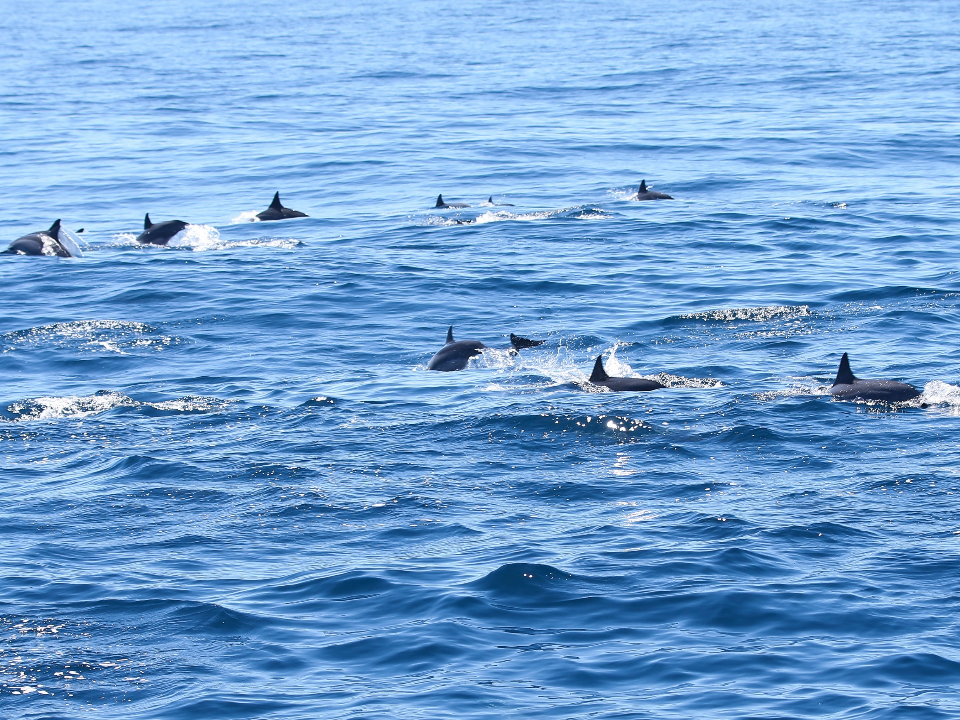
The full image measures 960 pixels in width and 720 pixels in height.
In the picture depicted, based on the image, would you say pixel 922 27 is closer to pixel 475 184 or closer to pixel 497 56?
pixel 497 56

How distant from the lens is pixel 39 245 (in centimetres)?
3128

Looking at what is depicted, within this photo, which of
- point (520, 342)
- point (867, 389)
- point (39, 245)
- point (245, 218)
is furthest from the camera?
point (245, 218)

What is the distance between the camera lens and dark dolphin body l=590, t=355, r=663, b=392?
1903cm

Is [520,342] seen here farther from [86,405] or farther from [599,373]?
[86,405]

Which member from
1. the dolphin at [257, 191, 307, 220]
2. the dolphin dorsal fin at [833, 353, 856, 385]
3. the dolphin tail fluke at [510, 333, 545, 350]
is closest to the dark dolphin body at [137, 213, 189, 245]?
the dolphin at [257, 191, 307, 220]

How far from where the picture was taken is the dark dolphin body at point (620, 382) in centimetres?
1903

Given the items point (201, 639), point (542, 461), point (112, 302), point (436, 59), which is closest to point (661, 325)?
point (542, 461)

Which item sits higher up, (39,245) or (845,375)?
(39,245)

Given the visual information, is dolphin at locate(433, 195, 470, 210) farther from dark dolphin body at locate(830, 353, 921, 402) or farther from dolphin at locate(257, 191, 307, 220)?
dark dolphin body at locate(830, 353, 921, 402)

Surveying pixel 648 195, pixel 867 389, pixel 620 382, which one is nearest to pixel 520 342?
pixel 620 382

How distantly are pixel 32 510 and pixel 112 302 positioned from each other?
11767mm

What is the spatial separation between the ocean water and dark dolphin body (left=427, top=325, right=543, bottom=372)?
0.27 meters

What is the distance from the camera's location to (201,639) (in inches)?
479

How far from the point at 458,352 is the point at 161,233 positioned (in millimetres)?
13631
